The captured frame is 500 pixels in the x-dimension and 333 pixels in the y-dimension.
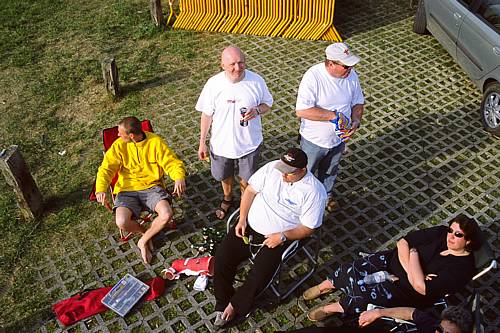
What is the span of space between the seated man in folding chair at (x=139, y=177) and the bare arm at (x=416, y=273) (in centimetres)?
225

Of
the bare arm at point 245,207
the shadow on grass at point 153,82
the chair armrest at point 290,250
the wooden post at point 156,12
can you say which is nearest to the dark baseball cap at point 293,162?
the bare arm at point 245,207

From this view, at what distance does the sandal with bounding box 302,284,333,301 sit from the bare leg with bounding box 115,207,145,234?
1.87 meters

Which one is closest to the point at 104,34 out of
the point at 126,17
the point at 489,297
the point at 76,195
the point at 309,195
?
the point at 126,17

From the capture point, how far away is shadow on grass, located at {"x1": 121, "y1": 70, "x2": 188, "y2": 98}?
706 centimetres

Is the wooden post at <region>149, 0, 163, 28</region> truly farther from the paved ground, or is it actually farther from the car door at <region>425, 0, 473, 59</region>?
the car door at <region>425, 0, 473, 59</region>

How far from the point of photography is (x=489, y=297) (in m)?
4.55

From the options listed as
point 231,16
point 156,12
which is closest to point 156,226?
point 156,12

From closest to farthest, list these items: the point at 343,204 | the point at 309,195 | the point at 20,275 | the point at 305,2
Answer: the point at 309,195 → the point at 20,275 → the point at 343,204 → the point at 305,2

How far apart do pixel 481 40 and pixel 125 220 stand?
5155mm

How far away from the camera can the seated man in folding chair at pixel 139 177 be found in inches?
182

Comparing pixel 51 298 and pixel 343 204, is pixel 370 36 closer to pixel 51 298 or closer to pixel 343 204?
pixel 343 204

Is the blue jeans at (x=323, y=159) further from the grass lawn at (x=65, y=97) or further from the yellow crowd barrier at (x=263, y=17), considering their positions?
the yellow crowd barrier at (x=263, y=17)

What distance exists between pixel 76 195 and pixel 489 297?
4.64 m

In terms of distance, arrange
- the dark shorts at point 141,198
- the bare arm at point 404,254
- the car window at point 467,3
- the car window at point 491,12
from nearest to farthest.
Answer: the bare arm at point 404,254 < the dark shorts at point 141,198 < the car window at point 491,12 < the car window at point 467,3
